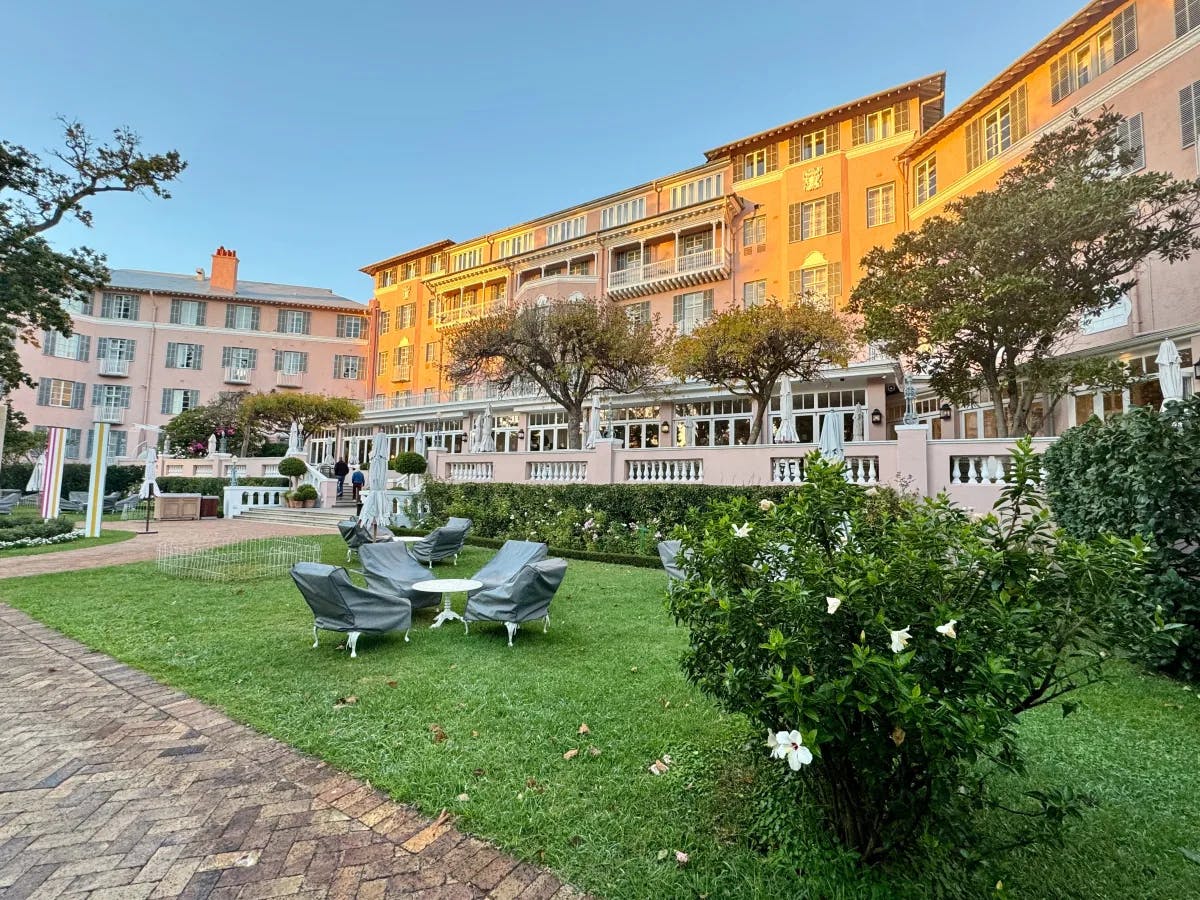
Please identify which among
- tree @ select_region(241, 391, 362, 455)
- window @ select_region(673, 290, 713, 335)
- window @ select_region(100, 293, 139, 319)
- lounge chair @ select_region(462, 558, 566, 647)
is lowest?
lounge chair @ select_region(462, 558, 566, 647)

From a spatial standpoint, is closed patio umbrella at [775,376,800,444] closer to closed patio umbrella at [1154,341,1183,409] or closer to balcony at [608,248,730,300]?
closed patio umbrella at [1154,341,1183,409]

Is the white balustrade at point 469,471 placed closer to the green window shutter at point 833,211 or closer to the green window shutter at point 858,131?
the green window shutter at point 833,211

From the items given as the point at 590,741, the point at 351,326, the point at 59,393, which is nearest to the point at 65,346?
the point at 59,393

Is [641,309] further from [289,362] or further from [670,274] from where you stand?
[289,362]

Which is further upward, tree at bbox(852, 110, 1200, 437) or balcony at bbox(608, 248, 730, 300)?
balcony at bbox(608, 248, 730, 300)

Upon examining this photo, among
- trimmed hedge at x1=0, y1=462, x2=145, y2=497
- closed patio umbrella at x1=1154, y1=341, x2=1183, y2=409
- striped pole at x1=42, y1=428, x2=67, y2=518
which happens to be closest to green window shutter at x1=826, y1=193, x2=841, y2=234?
closed patio umbrella at x1=1154, y1=341, x2=1183, y2=409

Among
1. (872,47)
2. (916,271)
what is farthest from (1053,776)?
(872,47)

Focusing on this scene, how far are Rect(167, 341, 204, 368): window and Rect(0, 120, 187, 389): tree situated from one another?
21.9m

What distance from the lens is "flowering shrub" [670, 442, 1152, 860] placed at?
1648 millimetres

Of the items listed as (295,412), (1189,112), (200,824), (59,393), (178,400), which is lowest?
→ (200,824)

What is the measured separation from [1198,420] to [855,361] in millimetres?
14980

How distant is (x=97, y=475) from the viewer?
40.4 feet

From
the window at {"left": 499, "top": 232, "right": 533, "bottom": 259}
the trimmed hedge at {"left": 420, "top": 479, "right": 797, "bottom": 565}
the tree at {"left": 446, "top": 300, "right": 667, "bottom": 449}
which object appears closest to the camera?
the trimmed hedge at {"left": 420, "top": 479, "right": 797, "bottom": 565}

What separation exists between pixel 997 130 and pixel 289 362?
3852 cm
